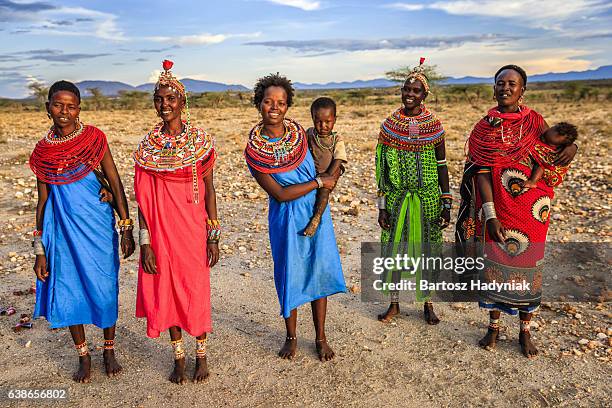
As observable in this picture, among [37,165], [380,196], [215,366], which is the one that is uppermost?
[37,165]

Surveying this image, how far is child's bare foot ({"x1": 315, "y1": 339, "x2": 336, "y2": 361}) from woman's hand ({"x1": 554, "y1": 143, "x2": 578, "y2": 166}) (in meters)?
2.03

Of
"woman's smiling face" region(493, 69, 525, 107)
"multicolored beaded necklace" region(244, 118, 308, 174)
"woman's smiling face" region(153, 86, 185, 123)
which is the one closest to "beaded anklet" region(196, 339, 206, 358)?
"multicolored beaded necklace" region(244, 118, 308, 174)

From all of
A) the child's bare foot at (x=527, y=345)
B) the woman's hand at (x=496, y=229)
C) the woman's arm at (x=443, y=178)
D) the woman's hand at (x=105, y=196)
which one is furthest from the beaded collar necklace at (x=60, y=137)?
the child's bare foot at (x=527, y=345)

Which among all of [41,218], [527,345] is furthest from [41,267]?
[527,345]

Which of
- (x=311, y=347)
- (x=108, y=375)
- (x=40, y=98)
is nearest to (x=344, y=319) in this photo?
(x=311, y=347)

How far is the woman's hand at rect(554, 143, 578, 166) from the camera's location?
3266 millimetres

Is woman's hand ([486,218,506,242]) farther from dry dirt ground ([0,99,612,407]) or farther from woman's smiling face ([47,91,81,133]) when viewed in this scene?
woman's smiling face ([47,91,81,133])

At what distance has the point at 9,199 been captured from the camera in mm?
8227

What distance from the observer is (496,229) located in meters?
3.44

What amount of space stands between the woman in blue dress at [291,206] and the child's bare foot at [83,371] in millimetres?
1339

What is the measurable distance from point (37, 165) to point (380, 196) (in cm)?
252

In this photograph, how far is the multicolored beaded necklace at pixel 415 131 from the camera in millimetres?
3814

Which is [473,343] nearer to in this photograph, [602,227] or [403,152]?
[403,152]

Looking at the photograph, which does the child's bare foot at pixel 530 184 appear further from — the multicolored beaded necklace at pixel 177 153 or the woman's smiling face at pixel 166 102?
the woman's smiling face at pixel 166 102
